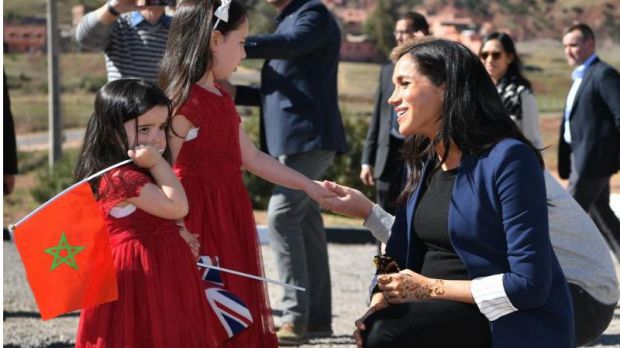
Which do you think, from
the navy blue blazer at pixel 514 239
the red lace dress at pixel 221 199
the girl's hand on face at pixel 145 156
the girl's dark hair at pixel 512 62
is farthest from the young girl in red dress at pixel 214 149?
the girl's dark hair at pixel 512 62

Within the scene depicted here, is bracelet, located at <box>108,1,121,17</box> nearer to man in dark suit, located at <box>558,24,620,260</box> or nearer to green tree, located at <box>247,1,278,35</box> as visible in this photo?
man in dark suit, located at <box>558,24,620,260</box>

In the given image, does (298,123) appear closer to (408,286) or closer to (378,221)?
(378,221)

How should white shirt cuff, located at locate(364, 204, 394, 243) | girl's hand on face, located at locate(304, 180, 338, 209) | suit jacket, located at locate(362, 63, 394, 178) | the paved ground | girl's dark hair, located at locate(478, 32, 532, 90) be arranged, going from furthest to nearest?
suit jacket, located at locate(362, 63, 394, 178) < girl's dark hair, located at locate(478, 32, 532, 90) < the paved ground < girl's hand on face, located at locate(304, 180, 338, 209) < white shirt cuff, located at locate(364, 204, 394, 243)

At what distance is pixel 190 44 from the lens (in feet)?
16.1

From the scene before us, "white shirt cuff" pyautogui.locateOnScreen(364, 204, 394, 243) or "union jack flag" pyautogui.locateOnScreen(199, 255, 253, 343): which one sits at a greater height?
"white shirt cuff" pyautogui.locateOnScreen(364, 204, 394, 243)

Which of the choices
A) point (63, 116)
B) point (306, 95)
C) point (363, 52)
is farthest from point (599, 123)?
point (63, 116)

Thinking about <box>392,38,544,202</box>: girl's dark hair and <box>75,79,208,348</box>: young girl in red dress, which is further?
<box>75,79,208,348</box>: young girl in red dress

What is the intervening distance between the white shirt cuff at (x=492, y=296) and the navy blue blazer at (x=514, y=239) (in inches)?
0.8

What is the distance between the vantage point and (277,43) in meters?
6.08

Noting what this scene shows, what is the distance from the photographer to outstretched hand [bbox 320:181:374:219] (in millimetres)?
4418

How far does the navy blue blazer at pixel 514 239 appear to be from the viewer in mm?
3551

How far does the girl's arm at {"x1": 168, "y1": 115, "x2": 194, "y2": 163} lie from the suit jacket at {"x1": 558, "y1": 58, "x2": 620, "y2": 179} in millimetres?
3788

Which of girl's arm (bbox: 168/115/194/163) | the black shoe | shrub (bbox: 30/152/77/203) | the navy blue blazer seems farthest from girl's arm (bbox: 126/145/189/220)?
shrub (bbox: 30/152/77/203)

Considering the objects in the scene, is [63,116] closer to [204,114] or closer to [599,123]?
[599,123]
